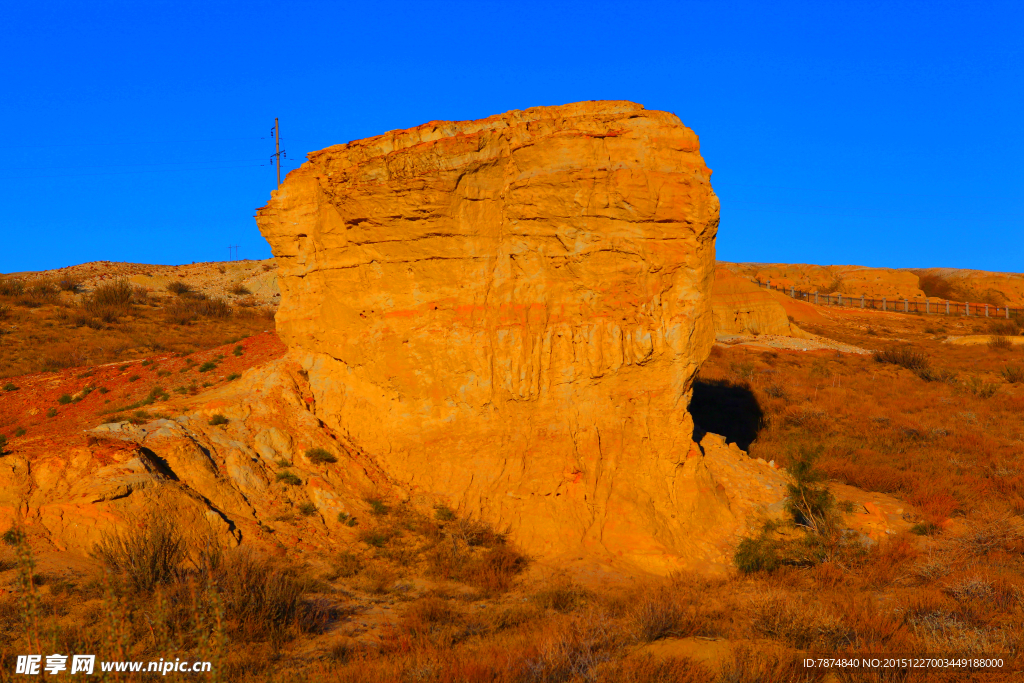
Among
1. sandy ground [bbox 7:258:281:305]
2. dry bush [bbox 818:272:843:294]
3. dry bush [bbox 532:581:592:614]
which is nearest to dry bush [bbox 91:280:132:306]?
sandy ground [bbox 7:258:281:305]

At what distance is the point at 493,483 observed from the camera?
10.9m

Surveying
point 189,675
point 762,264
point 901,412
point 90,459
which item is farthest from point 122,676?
point 762,264

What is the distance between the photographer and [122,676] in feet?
16.6

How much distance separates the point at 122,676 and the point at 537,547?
639cm

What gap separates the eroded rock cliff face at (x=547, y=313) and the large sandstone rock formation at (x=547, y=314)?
23mm

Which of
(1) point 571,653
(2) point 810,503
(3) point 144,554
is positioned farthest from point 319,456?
(2) point 810,503

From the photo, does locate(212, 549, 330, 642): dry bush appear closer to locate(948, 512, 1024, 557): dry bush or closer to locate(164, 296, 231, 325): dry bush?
locate(948, 512, 1024, 557): dry bush

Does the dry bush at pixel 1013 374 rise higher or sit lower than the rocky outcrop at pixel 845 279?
lower

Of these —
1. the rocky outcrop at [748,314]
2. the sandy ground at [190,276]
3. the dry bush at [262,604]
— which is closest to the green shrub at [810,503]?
the dry bush at [262,604]

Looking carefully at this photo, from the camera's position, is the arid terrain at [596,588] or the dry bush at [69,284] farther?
the dry bush at [69,284]

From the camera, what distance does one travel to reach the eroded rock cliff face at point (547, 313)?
35.4ft

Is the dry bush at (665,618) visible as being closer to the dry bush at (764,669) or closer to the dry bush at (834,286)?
the dry bush at (764,669)

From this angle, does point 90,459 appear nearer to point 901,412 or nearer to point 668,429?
point 668,429

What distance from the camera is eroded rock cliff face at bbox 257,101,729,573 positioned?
35.4ft
